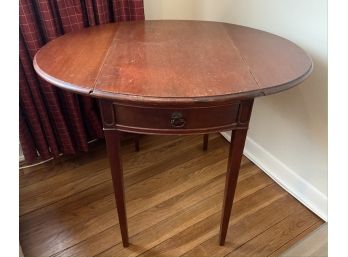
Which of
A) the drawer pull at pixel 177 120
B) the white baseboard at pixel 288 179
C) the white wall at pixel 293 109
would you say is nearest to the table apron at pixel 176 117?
the drawer pull at pixel 177 120

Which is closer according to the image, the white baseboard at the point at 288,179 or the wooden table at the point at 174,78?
the wooden table at the point at 174,78

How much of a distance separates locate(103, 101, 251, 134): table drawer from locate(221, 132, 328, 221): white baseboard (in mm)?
707

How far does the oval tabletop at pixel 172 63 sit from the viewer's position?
700 millimetres

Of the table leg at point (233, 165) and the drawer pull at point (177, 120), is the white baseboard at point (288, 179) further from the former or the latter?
the drawer pull at point (177, 120)

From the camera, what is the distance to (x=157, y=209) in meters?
1.29

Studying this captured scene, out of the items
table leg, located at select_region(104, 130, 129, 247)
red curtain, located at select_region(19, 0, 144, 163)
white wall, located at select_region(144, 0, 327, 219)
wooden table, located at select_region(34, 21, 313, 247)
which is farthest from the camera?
red curtain, located at select_region(19, 0, 144, 163)

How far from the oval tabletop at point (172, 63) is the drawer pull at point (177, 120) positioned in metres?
0.08

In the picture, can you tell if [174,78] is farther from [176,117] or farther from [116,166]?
[116,166]

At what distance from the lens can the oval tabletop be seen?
0.70 m

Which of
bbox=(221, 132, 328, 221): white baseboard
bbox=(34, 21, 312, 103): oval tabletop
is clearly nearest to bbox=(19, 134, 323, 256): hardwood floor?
bbox=(221, 132, 328, 221): white baseboard

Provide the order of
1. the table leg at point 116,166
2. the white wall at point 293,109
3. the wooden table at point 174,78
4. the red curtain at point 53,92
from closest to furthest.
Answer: the wooden table at point 174,78
the table leg at point 116,166
the white wall at point 293,109
the red curtain at point 53,92

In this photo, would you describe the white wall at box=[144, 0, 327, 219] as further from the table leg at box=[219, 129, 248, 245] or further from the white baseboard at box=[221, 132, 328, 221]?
the table leg at box=[219, 129, 248, 245]

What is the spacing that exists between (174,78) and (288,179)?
925 mm

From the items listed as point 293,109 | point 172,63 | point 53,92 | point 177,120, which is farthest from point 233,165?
point 53,92
